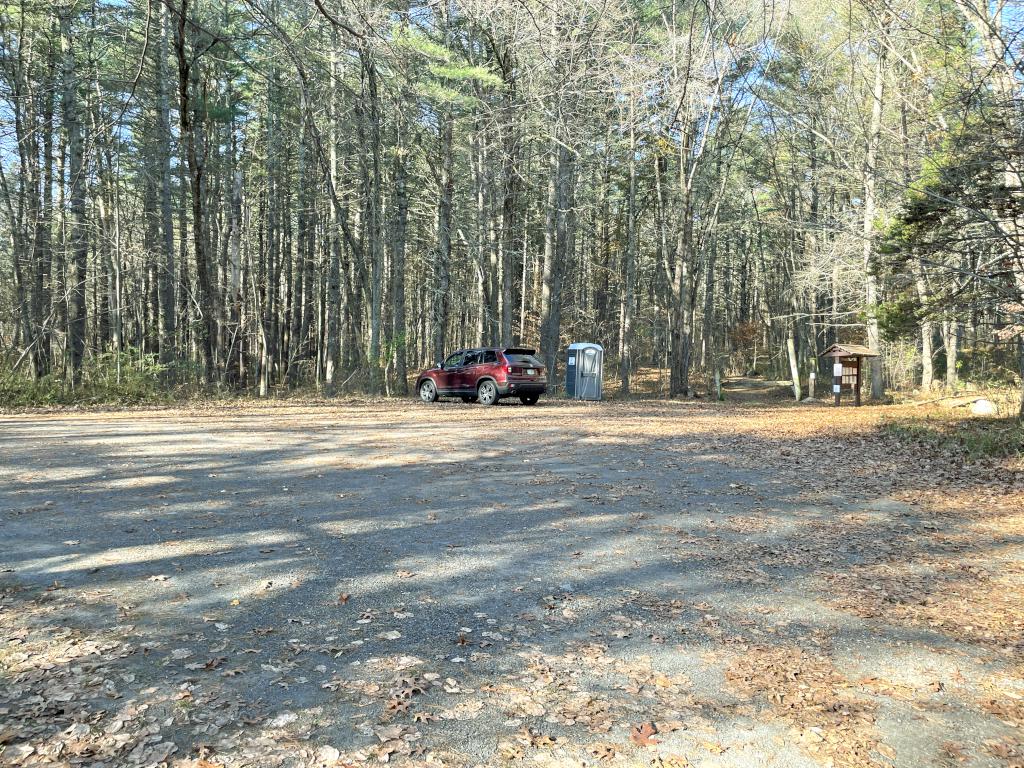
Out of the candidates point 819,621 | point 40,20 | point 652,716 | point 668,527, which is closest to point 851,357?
point 668,527

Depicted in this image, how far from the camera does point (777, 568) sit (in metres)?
5.46

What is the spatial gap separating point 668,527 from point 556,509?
47.6 inches

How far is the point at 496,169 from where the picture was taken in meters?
26.4

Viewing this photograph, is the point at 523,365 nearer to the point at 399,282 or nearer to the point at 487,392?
the point at 487,392

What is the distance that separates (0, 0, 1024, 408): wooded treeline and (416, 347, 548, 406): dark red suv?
3.29 metres

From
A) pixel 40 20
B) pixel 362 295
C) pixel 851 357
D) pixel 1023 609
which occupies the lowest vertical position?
pixel 1023 609

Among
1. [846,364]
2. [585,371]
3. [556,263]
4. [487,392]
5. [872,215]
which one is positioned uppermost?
[872,215]

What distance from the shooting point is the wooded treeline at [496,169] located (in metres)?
7.40

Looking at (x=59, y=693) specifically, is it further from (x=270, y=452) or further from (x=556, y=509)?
(x=270, y=452)

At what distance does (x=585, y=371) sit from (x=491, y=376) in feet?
18.3

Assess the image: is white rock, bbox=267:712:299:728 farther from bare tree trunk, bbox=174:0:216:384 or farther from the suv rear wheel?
the suv rear wheel

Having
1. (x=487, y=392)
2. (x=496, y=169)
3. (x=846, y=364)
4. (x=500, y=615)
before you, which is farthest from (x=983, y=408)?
(x=496, y=169)

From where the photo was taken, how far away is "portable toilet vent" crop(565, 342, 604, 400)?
2406cm

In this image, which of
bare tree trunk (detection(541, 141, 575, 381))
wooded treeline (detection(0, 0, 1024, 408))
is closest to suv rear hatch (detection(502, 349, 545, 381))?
wooded treeline (detection(0, 0, 1024, 408))
